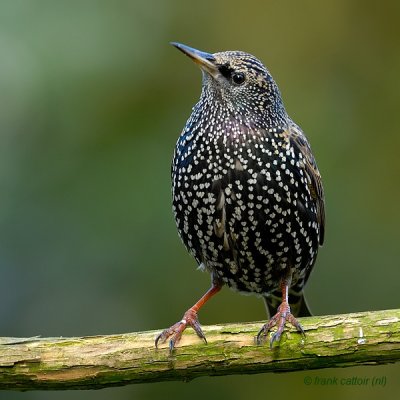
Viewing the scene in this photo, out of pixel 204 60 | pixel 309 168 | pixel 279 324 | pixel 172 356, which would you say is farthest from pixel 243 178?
pixel 172 356

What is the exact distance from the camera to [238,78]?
5391mm

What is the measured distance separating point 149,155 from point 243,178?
10.2 ft

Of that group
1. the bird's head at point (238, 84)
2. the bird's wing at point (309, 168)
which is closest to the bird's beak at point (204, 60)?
the bird's head at point (238, 84)

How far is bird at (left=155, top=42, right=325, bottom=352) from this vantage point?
526 centimetres

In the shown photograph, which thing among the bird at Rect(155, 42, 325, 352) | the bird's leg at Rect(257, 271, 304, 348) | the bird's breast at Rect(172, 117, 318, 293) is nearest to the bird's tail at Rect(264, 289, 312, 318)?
the bird at Rect(155, 42, 325, 352)

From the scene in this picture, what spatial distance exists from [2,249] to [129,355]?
11.8 ft

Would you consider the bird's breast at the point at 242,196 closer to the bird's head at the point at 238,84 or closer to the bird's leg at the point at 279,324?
the bird's head at the point at 238,84

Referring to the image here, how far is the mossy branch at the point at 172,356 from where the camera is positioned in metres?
4.61

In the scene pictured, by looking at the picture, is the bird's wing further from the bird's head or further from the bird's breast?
the bird's head

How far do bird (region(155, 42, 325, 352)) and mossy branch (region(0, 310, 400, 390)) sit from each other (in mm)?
367

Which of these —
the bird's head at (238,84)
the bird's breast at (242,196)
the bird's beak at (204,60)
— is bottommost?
the bird's breast at (242,196)

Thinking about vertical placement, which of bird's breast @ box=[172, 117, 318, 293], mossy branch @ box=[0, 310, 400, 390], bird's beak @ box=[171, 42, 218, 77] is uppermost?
bird's beak @ box=[171, 42, 218, 77]

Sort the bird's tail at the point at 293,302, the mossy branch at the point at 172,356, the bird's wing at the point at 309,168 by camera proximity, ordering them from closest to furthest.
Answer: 1. the mossy branch at the point at 172,356
2. the bird's wing at the point at 309,168
3. the bird's tail at the point at 293,302

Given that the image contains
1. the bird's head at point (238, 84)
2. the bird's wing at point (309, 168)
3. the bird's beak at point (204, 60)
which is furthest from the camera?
the bird's wing at point (309, 168)
